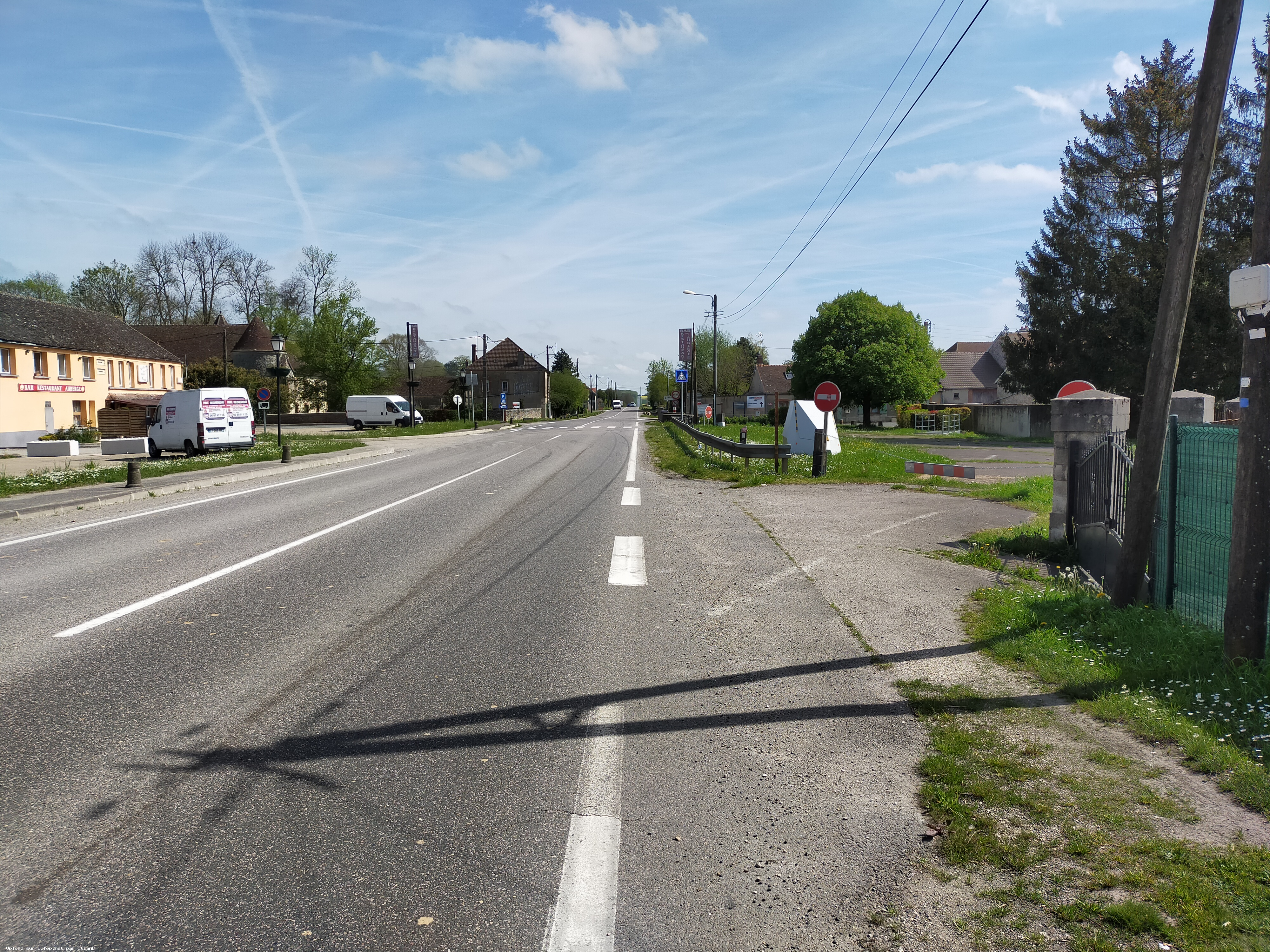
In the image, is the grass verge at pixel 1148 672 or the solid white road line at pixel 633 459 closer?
the grass verge at pixel 1148 672

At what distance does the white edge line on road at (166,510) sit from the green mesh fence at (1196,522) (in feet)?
43.1

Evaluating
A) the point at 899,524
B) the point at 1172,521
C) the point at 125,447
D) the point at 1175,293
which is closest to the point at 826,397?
the point at 899,524

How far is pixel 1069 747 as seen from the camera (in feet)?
14.2

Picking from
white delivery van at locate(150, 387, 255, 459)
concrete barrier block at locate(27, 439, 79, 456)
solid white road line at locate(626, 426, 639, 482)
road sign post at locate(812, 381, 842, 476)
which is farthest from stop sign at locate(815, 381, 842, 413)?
concrete barrier block at locate(27, 439, 79, 456)

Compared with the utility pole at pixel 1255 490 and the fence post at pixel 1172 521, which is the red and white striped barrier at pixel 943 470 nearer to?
the fence post at pixel 1172 521

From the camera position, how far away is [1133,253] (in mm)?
39438

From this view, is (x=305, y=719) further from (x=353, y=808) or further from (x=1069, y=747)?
(x=1069, y=747)

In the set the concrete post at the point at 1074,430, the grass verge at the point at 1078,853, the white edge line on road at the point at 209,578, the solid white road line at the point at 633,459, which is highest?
the concrete post at the point at 1074,430

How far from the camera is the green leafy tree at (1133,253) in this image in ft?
121

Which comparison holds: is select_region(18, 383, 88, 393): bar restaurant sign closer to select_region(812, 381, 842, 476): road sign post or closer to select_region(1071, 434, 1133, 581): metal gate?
select_region(812, 381, 842, 476): road sign post

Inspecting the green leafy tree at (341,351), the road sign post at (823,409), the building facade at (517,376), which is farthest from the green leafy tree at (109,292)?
the road sign post at (823,409)

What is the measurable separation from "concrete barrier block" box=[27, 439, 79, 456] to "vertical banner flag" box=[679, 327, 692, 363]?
4110cm

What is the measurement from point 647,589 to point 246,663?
3.80m

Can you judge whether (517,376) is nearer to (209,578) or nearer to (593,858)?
(209,578)
